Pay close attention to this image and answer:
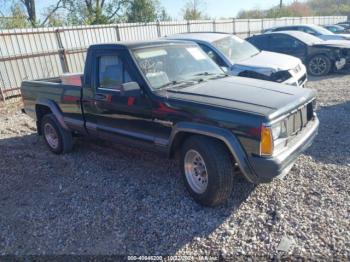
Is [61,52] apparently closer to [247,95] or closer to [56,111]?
[56,111]

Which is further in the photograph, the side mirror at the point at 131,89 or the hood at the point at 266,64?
the hood at the point at 266,64

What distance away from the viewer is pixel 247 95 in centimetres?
341

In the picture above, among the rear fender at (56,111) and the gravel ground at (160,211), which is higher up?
the rear fender at (56,111)

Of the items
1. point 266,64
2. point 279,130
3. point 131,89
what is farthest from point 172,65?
point 266,64

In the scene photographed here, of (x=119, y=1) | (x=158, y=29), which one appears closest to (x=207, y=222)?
(x=158, y=29)

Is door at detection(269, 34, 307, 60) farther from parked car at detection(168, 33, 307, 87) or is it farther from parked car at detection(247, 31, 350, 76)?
parked car at detection(168, 33, 307, 87)

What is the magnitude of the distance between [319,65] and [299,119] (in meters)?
8.34

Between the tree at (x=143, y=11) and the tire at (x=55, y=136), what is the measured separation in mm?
19246

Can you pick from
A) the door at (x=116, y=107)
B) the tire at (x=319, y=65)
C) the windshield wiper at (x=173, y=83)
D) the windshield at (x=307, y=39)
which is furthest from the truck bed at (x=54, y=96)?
the windshield at (x=307, y=39)

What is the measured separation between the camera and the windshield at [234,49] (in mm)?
7430

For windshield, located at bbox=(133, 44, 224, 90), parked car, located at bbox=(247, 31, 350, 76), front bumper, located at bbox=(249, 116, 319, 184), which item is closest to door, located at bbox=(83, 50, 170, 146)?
windshield, located at bbox=(133, 44, 224, 90)

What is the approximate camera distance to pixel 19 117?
838 cm

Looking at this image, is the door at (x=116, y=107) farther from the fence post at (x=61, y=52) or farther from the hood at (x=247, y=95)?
the fence post at (x=61, y=52)

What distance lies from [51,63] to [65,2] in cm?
1859
